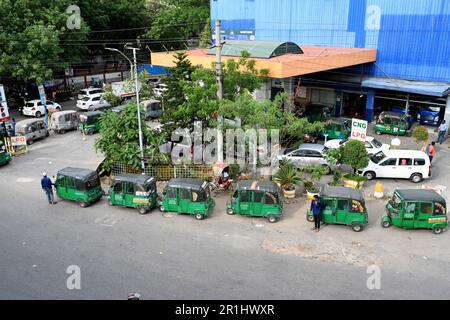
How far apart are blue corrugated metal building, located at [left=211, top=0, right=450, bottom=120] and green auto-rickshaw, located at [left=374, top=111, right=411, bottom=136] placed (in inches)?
73.1

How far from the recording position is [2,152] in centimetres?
2380

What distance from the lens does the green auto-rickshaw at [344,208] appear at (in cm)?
1556

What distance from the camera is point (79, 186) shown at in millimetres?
18141

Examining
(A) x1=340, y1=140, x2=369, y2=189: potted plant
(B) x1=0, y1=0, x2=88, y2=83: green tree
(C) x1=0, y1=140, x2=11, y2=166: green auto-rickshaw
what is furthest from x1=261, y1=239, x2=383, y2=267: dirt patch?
(B) x1=0, y1=0, x2=88, y2=83: green tree

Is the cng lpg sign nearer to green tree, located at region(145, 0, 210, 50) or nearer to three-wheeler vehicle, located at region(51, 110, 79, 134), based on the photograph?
three-wheeler vehicle, located at region(51, 110, 79, 134)

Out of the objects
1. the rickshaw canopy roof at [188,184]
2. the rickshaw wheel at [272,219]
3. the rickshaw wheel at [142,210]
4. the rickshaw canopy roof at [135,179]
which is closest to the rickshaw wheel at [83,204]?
the rickshaw canopy roof at [135,179]

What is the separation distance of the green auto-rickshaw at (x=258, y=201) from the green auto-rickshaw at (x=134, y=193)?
362 cm

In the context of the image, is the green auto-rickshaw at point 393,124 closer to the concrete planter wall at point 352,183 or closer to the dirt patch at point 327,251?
the concrete planter wall at point 352,183

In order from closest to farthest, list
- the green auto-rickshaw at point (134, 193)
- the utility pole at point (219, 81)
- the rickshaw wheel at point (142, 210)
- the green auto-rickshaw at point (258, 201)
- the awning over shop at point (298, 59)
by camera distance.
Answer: the green auto-rickshaw at point (258, 201) < the green auto-rickshaw at point (134, 193) < the rickshaw wheel at point (142, 210) < the utility pole at point (219, 81) < the awning over shop at point (298, 59)

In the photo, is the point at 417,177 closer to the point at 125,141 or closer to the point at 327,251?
the point at 327,251

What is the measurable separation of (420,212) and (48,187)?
50.6ft

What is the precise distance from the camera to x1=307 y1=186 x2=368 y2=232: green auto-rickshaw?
15562 millimetres
